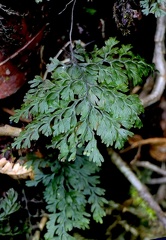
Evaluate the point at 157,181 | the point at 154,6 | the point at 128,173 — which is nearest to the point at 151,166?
the point at 157,181

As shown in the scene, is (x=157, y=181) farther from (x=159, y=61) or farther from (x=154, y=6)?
(x=154, y=6)

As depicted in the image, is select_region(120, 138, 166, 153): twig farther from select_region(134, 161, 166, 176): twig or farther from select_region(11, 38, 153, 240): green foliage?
select_region(11, 38, 153, 240): green foliage

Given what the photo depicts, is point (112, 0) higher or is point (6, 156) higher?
point (112, 0)

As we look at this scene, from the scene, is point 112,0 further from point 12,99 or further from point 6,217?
point 6,217

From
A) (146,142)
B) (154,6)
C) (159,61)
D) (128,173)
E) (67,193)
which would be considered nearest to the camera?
(154,6)

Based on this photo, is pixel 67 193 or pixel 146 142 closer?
pixel 67 193

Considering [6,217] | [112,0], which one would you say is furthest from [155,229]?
[112,0]
